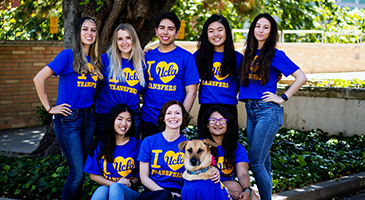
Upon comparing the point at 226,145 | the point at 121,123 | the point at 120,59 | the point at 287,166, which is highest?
the point at 120,59

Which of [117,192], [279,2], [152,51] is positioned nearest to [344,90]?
[152,51]

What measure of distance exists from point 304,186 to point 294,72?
227cm

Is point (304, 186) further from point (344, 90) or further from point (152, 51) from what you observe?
point (344, 90)

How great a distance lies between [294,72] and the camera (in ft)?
13.6

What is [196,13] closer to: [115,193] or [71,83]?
[71,83]


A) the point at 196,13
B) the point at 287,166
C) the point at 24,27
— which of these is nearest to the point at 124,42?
the point at 287,166

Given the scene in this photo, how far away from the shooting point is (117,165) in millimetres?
3988

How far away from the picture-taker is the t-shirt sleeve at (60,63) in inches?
155

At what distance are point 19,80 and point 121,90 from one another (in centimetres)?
699

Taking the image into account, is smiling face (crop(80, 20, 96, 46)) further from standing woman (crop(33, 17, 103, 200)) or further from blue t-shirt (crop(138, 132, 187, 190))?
blue t-shirt (crop(138, 132, 187, 190))

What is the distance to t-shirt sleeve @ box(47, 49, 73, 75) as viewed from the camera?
3.95m

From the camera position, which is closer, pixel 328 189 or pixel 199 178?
pixel 199 178

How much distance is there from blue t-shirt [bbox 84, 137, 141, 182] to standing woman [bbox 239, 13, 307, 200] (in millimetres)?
1234

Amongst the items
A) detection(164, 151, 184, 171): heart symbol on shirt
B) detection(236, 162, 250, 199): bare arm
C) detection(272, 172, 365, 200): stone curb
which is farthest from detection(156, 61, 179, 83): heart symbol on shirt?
detection(272, 172, 365, 200): stone curb
